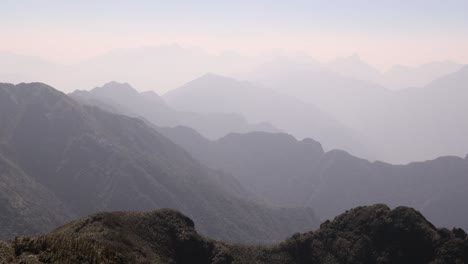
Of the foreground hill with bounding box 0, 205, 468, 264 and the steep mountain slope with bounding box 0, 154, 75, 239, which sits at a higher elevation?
the foreground hill with bounding box 0, 205, 468, 264

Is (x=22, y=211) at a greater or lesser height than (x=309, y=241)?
lesser

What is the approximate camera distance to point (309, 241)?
10025cm

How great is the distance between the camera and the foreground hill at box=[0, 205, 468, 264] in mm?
80500

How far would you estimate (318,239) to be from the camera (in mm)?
100750

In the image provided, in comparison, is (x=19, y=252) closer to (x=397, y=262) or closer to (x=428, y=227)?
(x=397, y=262)

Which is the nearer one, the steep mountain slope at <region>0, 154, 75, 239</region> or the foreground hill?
the foreground hill

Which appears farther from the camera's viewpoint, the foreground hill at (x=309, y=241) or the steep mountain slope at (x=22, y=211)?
the steep mountain slope at (x=22, y=211)

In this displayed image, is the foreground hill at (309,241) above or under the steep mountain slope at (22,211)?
above

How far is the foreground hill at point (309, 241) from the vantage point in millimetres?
80500

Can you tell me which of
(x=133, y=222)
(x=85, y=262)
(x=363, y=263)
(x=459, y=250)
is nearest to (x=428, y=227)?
(x=459, y=250)

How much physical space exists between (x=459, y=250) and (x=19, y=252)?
8075 centimetres

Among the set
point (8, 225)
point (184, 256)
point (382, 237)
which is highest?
point (382, 237)

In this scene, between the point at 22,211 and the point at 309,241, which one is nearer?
the point at 309,241

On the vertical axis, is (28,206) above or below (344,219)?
below
